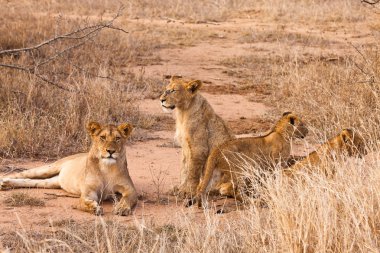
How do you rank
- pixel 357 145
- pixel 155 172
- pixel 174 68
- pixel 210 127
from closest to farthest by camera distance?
pixel 357 145 → pixel 210 127 → pixel 155 172 → pixel 174 68

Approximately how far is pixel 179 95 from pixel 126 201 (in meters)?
1.18

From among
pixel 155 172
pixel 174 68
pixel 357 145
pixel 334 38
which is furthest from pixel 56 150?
pixel 334 38

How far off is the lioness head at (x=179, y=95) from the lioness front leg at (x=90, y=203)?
108 cm

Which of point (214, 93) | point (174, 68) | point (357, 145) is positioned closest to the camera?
point (357, 145)

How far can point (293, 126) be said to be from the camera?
23.4ft

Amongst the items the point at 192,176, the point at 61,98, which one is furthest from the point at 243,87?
the point at 192,176

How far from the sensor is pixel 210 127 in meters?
7.22

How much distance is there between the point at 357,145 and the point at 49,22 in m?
10.1

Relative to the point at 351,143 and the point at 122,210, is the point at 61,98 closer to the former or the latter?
the point at 122,210

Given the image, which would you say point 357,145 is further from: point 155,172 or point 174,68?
point 174,68

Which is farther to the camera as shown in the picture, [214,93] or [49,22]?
[49,22]

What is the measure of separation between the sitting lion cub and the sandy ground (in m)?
0.18

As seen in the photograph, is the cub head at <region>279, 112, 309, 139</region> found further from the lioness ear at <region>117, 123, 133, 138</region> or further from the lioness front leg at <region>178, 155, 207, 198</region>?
the lioness ear at <region>117, 123, 133, 138</region>

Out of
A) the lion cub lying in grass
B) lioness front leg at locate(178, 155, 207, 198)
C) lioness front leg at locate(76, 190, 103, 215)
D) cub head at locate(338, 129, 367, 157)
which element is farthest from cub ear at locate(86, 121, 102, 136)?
cub head at locate(338, 129, 367, 157)
